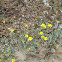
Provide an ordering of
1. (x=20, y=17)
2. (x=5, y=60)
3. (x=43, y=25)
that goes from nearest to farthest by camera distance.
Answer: (x=5, y=60) < (x=43, y=25) < (x=20, y=17)

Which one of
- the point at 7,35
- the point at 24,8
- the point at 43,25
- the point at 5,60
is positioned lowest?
the point at 5,60

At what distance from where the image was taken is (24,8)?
3.20 meters

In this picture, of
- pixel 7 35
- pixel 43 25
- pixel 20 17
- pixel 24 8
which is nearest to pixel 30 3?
pixel 24 8

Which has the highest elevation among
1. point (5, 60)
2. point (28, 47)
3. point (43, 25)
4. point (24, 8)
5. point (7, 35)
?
point (24, 8)

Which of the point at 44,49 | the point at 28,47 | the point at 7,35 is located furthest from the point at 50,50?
the point at 7,35

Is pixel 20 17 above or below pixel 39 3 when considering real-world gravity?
below

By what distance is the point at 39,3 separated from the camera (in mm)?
3295

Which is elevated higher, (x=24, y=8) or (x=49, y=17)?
(x=24, y=8)

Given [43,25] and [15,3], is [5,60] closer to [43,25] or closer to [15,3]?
[43,25]

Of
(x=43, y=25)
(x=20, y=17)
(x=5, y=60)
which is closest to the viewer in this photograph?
(x=5, y=60)

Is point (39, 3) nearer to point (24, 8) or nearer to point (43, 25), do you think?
point (24, 8)

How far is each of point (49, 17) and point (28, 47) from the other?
1.03 m

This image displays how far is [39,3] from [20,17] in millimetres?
662

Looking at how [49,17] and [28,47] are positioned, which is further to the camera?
[49,17]
